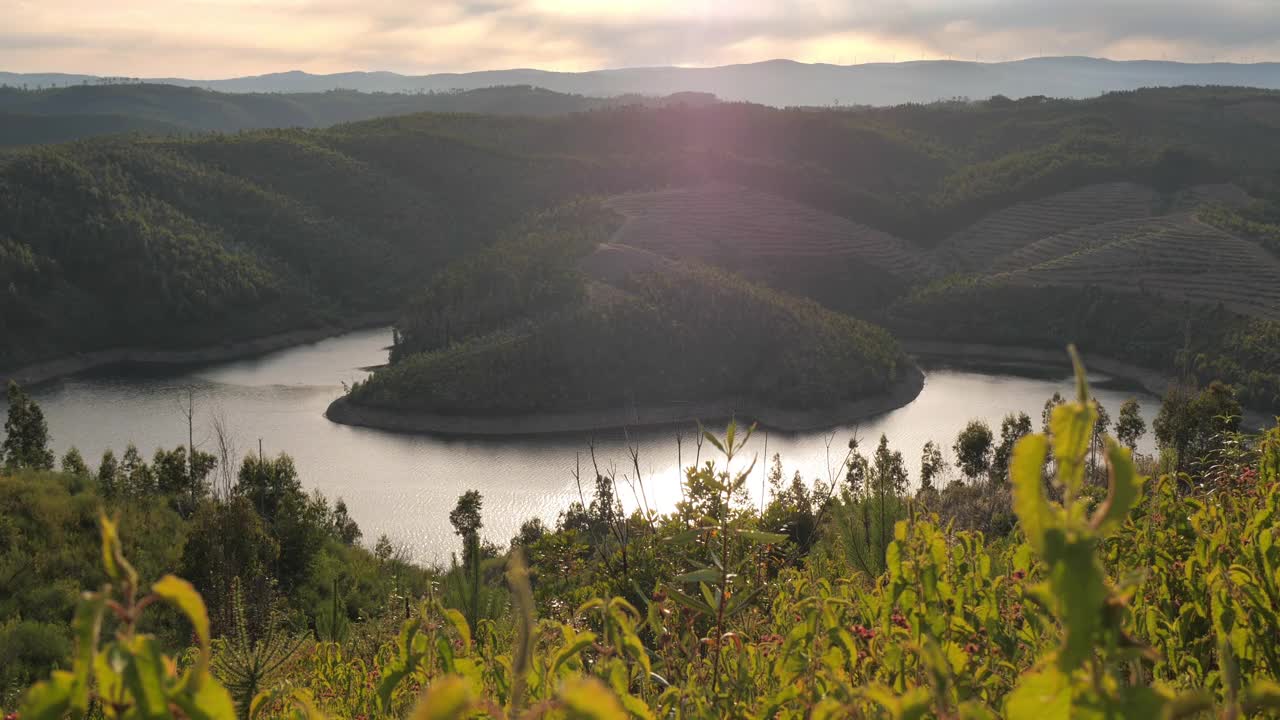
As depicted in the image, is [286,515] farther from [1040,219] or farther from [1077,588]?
[1040,219]

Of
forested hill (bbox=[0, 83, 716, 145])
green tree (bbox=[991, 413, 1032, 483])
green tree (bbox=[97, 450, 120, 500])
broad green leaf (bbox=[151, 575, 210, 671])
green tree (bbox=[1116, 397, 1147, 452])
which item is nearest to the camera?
broad green leaf (bbox=[151, 575, 210, 671])

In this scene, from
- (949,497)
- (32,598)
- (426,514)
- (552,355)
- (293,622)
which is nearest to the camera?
(32,598)

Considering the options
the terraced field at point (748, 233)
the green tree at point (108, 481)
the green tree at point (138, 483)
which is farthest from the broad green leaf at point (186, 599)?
the terraced field at point (748, 233)

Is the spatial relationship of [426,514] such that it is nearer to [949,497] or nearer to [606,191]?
[949,497]

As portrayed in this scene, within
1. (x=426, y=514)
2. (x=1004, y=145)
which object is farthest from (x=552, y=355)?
(x=1004, y=145)

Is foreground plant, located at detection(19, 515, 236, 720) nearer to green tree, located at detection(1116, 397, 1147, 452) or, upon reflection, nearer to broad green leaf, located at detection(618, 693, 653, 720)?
broad green leaf, located at detection(618, 693, 653, 720)

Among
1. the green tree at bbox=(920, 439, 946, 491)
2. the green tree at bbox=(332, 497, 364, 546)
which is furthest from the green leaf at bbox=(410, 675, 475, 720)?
the green tree at bbox=(920, 439, 946, 491)

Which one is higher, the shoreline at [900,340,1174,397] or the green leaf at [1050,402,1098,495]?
the green leaf at [1050,402,1098,495]
